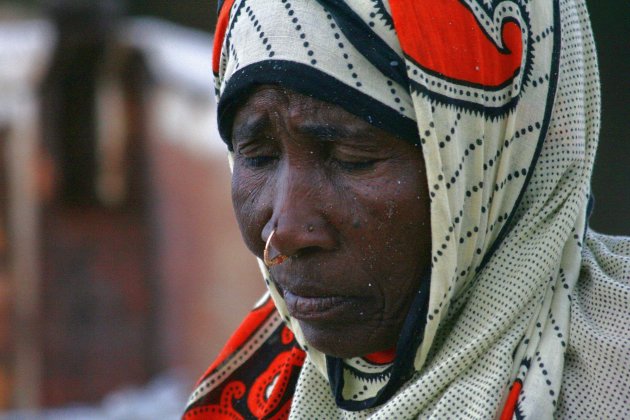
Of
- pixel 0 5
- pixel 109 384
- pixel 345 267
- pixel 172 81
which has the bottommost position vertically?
pixel 109 384

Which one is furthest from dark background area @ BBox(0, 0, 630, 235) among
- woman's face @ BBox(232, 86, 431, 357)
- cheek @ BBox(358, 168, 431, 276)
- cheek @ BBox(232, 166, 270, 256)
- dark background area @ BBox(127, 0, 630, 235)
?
cheek @ BBox(358, 168, 431, 276)

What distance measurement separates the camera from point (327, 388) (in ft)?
7.91

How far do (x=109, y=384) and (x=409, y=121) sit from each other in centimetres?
627

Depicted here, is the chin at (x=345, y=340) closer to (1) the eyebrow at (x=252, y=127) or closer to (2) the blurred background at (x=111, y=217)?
(1) the eyebrow at (x=252, y=127)

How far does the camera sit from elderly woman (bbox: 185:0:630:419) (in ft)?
6.77

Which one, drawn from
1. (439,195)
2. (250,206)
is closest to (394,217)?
(439,195)

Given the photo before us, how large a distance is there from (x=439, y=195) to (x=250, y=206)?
42cm

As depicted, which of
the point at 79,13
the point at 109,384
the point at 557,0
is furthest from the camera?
the point at 109,384

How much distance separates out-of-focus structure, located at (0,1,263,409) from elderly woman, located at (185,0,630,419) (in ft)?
18.0

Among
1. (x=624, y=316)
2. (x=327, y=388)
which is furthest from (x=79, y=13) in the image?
(x=624, y=316)

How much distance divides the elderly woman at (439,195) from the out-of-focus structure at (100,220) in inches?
216

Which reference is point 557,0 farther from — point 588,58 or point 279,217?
point 279,217

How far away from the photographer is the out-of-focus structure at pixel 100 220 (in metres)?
7.71

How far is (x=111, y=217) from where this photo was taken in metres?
8.02
